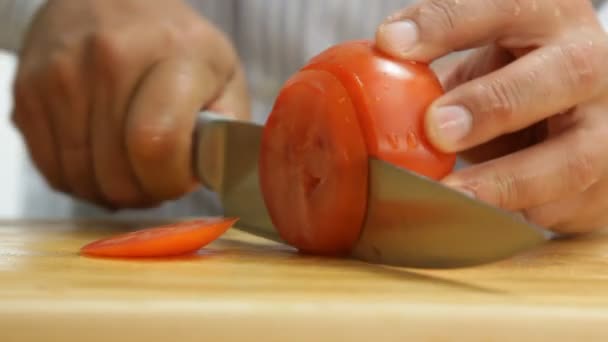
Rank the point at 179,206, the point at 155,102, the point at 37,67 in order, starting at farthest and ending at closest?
1. the point at 179,206
2. the point at 37,67
3. the point at 155,102

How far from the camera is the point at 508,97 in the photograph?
2.55ft

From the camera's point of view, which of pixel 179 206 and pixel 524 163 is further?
pixel 179 206

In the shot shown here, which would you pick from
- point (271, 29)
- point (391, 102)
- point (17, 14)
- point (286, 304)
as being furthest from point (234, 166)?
point (17, 14)

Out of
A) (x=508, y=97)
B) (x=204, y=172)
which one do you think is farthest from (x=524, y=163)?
(x=204, y=172)

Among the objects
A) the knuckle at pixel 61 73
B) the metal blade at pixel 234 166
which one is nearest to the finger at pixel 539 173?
the metal blade at pixel 234 166

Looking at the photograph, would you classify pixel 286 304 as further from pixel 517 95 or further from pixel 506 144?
pixel 506 144

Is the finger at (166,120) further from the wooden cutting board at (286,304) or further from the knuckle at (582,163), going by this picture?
→ the knuckle at (582,163)

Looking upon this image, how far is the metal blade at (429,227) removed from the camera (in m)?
0.57

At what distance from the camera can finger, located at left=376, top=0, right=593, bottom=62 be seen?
74 centimetres

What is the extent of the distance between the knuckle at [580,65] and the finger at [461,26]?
0.11ft

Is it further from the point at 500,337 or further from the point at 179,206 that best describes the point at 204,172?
the point at 500,337

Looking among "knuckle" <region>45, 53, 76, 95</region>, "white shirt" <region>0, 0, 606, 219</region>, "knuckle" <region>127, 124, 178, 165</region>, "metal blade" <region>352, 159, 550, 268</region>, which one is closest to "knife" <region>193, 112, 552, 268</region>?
"metal blade" <region>352, 159, 550, 268</region>

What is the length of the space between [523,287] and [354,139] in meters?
0.20

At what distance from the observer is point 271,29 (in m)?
1.52
